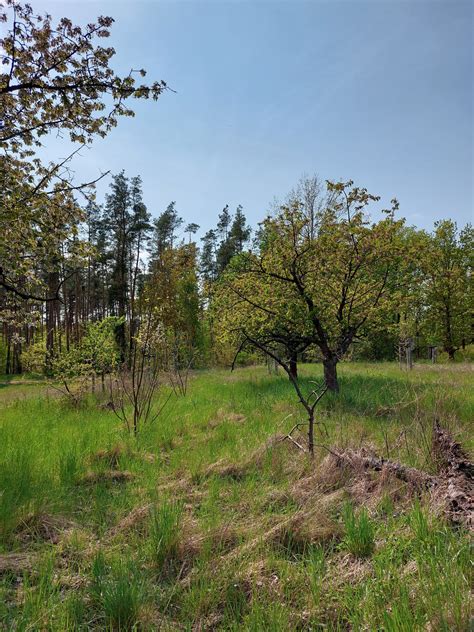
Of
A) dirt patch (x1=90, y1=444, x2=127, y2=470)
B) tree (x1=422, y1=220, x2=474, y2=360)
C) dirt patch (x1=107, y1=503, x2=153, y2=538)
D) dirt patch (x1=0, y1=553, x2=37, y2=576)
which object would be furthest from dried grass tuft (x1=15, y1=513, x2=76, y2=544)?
tree (x1=422, y1=220, x2=474, y2=360)

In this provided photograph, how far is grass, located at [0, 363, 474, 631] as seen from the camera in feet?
6.43

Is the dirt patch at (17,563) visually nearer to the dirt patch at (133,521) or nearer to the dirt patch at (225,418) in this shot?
the dirt patch at (133,521)

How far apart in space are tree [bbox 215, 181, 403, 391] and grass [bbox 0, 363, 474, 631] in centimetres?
406

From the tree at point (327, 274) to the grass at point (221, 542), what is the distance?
4.06 m

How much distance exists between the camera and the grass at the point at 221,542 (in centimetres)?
196

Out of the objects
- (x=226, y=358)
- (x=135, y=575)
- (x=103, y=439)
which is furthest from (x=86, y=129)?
(x=226, y=358)

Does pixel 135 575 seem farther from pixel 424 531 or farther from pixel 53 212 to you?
pixel 53 212

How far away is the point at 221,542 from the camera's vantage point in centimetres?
270

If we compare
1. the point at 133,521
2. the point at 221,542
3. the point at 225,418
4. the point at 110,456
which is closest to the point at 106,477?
the point at 110,456

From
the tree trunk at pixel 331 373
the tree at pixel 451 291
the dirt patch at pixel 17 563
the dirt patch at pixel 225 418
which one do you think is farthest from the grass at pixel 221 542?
the tree at pixel 451 291

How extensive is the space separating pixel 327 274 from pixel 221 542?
24.5ft

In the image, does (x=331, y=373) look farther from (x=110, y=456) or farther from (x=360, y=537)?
(x=360, y=537)

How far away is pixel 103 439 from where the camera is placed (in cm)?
550

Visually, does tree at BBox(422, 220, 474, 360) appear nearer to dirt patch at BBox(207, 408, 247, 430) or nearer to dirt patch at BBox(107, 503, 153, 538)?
dirt patch at BBox(207, 408, 247, 430)
